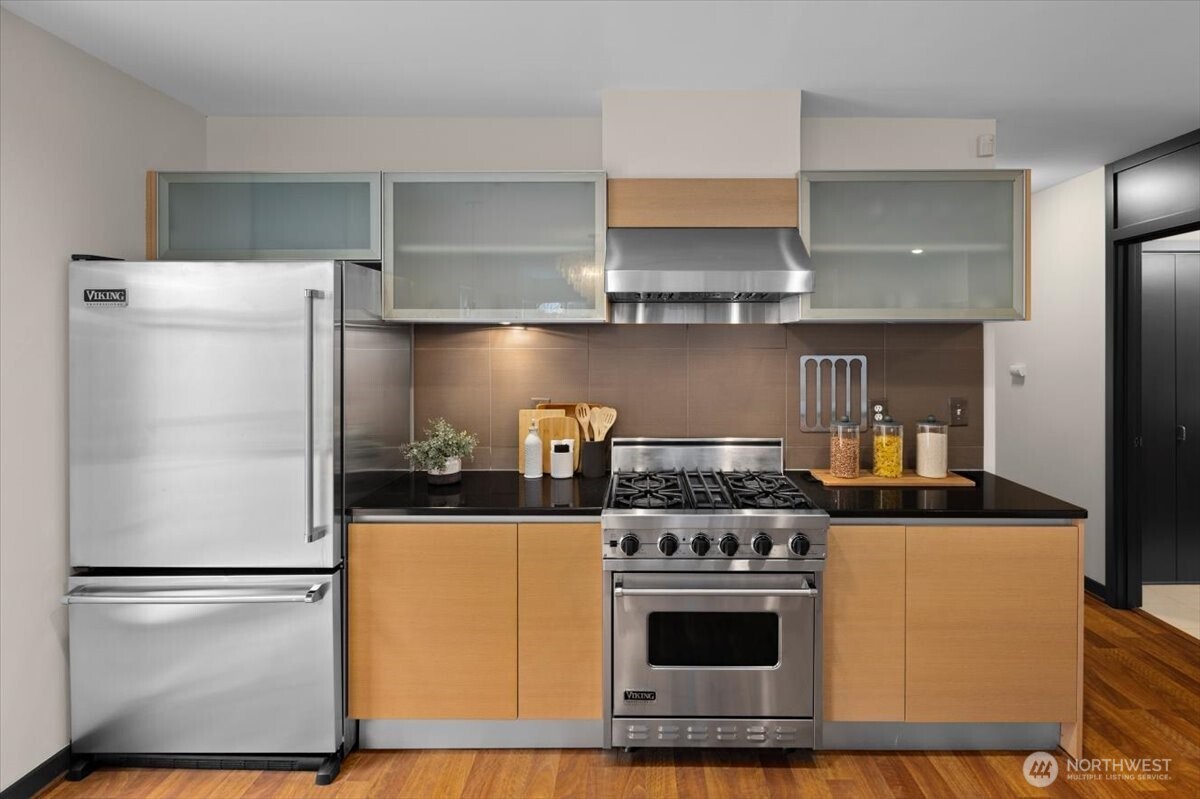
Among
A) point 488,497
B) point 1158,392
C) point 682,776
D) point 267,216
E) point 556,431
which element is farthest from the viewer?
point 1158,392

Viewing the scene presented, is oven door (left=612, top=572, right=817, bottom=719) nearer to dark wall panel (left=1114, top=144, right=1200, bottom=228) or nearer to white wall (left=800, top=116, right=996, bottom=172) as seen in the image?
white wall (left=800, top=116, right=996, bottom=172)

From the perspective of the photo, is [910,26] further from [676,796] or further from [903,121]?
[676,796]

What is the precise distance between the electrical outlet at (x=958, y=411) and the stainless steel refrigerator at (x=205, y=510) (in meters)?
2.56

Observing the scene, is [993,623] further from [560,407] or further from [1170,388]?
[1170,388]

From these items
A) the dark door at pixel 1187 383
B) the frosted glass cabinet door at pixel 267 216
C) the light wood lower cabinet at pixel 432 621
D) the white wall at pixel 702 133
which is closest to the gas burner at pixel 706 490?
the light wood lower cabinet at pixel 432 621

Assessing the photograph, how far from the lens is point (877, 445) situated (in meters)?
3.23

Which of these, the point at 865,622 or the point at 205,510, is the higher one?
the point at 205,510

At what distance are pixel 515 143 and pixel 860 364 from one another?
179cm

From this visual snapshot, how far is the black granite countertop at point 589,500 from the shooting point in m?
2.67

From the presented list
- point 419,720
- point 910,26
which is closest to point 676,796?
point 419,720

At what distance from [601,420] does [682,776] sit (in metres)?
1.42

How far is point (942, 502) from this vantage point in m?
2.78

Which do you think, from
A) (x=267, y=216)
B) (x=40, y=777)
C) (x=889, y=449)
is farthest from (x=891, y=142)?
(x=40, y=777)

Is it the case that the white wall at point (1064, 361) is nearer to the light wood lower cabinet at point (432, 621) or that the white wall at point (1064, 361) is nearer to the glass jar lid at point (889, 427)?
the glass jar lid at point (889, 427)
